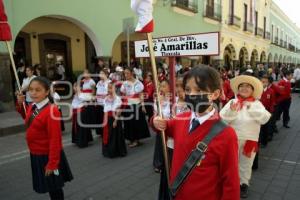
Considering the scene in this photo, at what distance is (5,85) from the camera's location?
9531 millimetres

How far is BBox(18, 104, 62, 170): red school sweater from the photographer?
3074 millimetres

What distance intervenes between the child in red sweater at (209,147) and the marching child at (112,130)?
12.3 feet

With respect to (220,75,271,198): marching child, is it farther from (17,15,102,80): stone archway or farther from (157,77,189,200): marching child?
(17,15,102,80): stone archway

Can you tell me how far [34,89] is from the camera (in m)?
3.19

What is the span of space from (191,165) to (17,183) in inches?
134

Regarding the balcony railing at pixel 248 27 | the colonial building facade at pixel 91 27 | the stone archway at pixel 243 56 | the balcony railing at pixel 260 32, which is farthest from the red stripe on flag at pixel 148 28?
the balcony railing at pixel 260 32

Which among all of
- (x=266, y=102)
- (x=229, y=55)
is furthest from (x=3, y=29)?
(x=229, y=55)

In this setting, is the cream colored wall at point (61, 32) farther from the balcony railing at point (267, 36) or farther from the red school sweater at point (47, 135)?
the balcony railing at point (267, 36)

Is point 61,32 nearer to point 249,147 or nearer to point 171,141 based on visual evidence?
point 171,141

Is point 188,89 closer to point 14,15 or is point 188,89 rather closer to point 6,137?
point 6,137

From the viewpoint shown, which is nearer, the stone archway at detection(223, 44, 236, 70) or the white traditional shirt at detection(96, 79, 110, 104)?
the white traditional shirt at detection(96, 79, 110, 104)

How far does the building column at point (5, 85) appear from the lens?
30.9 feet

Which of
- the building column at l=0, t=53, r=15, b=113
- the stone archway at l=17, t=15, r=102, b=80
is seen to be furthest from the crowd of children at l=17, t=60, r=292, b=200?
the stone archway at l=17, t=15, r=102, b=80

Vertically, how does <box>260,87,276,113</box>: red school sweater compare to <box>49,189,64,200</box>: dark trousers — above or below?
above
